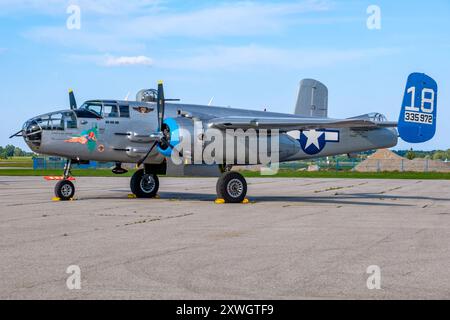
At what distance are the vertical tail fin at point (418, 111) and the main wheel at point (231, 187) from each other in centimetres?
620

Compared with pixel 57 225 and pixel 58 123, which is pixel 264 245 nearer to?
pixel 57 225

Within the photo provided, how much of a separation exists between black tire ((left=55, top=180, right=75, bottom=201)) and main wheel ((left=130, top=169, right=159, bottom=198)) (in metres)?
3.13

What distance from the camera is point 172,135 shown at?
72.5ft

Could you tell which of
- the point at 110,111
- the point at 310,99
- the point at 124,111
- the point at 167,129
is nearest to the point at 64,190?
the point at 110,111

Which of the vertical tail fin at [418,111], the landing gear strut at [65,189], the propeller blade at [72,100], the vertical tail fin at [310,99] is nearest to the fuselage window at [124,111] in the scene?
the propeller blade at [72,100]

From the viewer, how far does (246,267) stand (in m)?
9.57

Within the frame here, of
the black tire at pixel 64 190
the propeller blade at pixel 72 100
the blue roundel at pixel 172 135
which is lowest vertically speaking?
the black tire at pixel 64 190

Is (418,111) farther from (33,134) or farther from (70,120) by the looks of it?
(33,134)

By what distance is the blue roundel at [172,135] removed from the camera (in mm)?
21984

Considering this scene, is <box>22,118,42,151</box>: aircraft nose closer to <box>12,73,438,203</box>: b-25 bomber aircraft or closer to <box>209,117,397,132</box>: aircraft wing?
<box>12,73,438,203</box>: b-25 bomber aircraft

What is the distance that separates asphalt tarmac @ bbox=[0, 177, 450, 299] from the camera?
26.0ft

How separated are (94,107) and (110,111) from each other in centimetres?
64

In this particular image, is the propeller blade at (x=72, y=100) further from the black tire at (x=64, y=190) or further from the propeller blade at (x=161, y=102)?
the propeller blade at (x=161, y=102)
